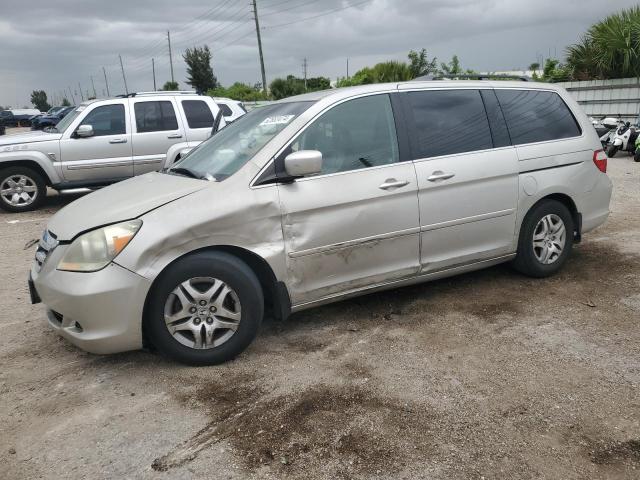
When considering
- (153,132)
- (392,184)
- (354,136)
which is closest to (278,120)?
(354,136)

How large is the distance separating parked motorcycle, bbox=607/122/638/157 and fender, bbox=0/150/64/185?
12077 millimetres

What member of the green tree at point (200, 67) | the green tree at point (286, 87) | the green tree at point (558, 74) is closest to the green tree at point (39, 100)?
the green tree at point (200, 67)

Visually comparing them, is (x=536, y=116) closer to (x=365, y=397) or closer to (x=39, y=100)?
(x=365, y=397)

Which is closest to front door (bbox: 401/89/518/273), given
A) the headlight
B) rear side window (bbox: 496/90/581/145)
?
rear side window (bbox: 496/90/581/145)

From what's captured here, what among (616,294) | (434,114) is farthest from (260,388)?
(616,294)

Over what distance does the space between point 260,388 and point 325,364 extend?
0.48m

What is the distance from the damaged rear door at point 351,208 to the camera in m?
3.81

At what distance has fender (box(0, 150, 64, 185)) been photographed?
368 inches

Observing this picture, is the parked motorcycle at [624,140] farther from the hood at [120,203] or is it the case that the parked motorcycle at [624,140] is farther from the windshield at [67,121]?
the hood at [120,203]

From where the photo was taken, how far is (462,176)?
172 inches

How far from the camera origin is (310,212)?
380cm

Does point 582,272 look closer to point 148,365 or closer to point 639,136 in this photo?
point 148,365

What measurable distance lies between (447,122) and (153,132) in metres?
6.76

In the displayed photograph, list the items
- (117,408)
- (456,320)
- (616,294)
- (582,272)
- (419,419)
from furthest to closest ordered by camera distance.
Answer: (582,272)
(616,294)
(456,320)
(117,408)
(419,419)
